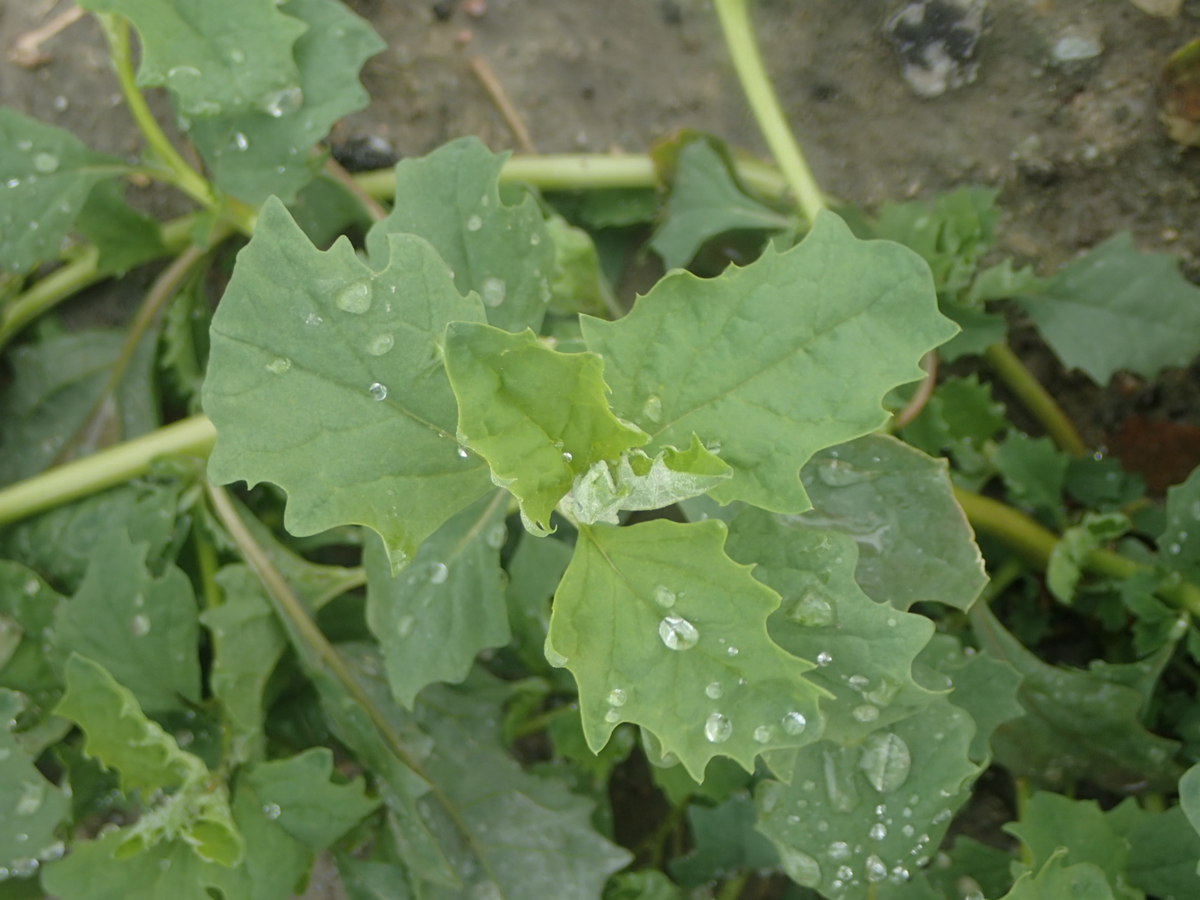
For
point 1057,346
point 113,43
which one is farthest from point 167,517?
point 1057,346

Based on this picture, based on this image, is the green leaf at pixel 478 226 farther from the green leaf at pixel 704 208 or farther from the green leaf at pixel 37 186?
the green leaf at pixel 37 186

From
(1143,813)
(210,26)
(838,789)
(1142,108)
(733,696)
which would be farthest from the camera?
(1142,108)

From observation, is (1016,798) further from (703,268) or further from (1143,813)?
(703,268)

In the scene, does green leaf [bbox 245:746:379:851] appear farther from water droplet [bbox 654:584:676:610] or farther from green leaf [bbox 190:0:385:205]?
green leaf [bbox 190:0:385:205]

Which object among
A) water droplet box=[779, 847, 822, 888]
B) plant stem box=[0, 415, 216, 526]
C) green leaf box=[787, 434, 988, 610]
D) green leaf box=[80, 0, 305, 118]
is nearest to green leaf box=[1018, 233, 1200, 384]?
green leaf box=[787, 434, 988, 610]

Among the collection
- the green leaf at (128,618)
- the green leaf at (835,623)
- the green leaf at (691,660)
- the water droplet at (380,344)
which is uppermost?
the water droplet at (380,344)

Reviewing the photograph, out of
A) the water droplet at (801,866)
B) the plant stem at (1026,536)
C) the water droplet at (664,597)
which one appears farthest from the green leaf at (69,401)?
the plant stem at (1026,536)

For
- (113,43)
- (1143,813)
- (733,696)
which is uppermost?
(113,43)
